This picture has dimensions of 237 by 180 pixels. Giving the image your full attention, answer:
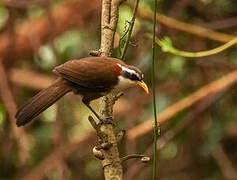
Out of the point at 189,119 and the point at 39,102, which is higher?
the point at 39,102

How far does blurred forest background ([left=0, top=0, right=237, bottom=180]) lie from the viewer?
393 cm

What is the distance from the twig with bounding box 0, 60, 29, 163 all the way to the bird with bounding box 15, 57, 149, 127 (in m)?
1.16

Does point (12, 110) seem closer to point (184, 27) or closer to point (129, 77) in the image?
point (184, 27)

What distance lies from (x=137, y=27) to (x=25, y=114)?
1993 millimetres

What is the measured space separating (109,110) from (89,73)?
45cm

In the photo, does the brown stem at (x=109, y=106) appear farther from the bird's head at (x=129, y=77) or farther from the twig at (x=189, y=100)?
the twig at (x=189, y=100)

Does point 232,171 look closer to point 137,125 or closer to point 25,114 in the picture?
point 137,125

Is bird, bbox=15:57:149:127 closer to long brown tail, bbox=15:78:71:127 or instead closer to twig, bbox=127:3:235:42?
long brown tail, bbox=15:78:71:127

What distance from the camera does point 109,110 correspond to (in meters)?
2.30

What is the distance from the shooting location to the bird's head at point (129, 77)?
8.98 feet

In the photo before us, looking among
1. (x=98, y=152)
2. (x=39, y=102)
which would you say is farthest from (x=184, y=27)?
(x=98, y=152)

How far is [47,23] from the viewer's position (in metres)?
4.72

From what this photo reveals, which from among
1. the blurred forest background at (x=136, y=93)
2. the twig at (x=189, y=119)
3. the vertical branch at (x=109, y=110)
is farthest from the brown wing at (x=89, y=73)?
the twig at (x=189, y=119)

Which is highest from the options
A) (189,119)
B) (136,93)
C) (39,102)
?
(39,102)
